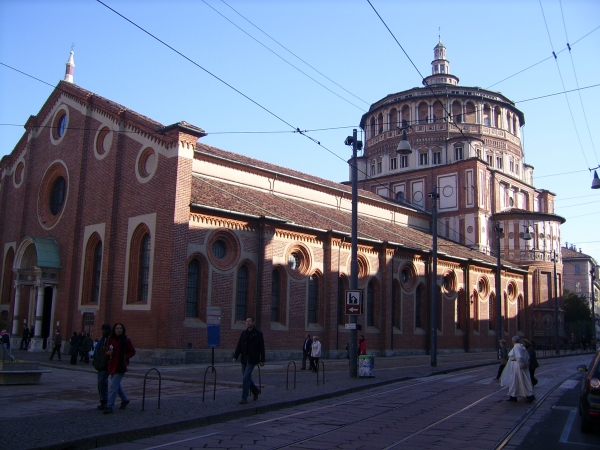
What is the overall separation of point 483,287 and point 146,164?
28.8 m

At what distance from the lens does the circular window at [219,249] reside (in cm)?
2545

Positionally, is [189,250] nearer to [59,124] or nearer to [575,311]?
[59,124]

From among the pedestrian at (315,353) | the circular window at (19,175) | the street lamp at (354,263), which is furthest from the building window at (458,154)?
the circular window at (19,175)

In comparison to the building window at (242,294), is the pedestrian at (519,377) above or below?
below

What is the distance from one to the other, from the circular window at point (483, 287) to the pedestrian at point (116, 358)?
1440 inches

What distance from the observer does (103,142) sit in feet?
93.1

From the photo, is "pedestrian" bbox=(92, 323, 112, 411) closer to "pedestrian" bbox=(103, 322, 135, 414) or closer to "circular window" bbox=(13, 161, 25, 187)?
"pedestrian" bbox=(103, 322, 135, 414)

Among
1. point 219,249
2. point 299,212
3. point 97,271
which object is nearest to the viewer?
point 219,249

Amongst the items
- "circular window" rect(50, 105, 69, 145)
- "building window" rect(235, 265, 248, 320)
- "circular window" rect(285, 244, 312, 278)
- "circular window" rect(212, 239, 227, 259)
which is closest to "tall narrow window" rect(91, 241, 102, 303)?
"circular window" rect(212, 239, 227, 259)

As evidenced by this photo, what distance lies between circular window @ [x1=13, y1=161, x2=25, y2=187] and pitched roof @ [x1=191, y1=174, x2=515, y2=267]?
1201 centimetres

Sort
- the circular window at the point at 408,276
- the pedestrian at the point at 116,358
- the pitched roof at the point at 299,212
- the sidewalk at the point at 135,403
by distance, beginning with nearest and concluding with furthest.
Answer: the sidewalk at the point at 135,403
the pedestrian at the point at 116,358
the pitched roof at the point at 299,212
the circular window at the point at 408,276

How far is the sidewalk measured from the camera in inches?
338

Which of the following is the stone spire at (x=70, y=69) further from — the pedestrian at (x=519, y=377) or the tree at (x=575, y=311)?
the tree at (x=575, y=311)

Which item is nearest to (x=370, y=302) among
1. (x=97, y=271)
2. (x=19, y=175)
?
(x=97, y=271)
